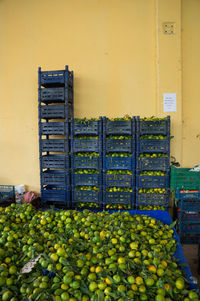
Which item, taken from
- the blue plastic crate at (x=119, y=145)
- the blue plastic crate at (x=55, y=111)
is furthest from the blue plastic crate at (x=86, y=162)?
the blue plastic crate at (x=55, y=111)

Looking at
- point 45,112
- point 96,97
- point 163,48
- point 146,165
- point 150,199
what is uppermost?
point 163,48

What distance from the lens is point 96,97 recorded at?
13.6ft

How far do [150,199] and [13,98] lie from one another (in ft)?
13.1

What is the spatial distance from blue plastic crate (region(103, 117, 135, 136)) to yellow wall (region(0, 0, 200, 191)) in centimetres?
76

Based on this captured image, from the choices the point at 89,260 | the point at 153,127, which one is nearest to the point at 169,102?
the point at 153,127

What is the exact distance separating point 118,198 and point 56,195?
1305 mm

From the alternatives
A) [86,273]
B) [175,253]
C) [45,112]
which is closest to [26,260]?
[86,273]

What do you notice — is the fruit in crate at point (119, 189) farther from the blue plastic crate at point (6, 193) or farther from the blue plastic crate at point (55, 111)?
the blue plastic crate at point (6, 193)

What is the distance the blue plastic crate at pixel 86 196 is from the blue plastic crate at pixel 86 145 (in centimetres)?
83

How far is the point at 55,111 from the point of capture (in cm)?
363

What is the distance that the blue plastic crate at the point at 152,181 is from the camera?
3.38 m

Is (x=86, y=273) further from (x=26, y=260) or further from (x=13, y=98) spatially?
(x=13, y=98)

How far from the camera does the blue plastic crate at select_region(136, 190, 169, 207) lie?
3.39m

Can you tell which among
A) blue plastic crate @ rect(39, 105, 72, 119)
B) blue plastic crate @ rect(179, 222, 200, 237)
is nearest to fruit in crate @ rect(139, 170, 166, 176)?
blue plastic crate @ rect(179, 222, 200, 237)
